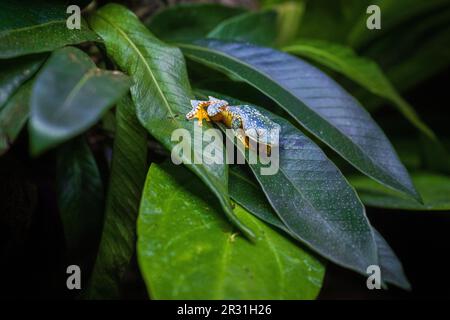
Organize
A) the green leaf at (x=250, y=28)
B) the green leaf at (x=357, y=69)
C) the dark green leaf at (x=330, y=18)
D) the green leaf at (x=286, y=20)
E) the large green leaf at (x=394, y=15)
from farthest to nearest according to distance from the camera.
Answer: the dark green leaf at (x=330, y=18)
the green leaf at (x=286, y=20)
the large green leaf at (x=394, y=15)
the green leaf at (x=250, y=28)
the green leaf at (x=357, y=69)

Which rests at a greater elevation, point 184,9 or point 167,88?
point 184,9

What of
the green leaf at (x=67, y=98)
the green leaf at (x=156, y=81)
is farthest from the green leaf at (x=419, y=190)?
A: the green leaf at (x=67, y=98)

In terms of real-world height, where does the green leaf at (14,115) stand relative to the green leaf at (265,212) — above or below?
above

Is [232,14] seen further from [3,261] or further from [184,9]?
[3,261]

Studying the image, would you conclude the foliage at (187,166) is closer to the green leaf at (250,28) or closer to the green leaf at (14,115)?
the green leaf at (14,115)

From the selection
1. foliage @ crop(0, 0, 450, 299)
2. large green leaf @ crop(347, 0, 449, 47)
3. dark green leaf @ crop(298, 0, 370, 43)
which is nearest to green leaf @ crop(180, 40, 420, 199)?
foliage @ crop(0, 0, 450, 299)

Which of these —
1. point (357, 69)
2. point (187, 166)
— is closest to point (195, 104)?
point (187, 166)
